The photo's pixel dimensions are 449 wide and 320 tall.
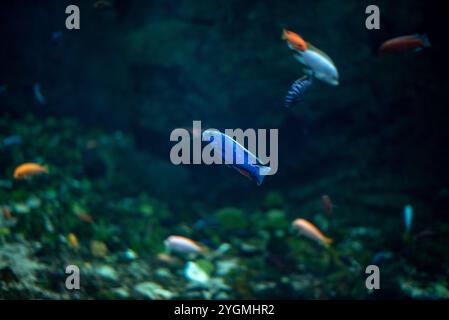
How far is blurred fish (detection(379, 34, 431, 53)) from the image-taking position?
4117mm

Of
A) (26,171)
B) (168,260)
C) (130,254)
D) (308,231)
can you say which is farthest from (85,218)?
(308,231)

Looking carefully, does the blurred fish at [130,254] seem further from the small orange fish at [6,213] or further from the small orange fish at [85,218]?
the small orange fish at [6,213]

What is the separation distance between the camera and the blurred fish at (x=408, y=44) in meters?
4.12

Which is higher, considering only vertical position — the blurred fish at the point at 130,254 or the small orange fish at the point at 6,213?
the small orange fish at the point at 6,213

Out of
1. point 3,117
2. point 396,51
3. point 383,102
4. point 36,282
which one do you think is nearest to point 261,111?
point 383,102

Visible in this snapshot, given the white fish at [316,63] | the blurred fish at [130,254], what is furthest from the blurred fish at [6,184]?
the white fish at [316,63]

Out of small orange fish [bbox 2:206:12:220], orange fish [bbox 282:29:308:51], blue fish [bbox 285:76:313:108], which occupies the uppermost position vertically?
orange fish [bbox 282:29:308:51]

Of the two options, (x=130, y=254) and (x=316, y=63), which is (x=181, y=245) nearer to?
(x=130, y=254)

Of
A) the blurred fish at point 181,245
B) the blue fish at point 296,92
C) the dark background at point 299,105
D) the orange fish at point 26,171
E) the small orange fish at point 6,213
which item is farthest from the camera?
the dark background at point 299,105

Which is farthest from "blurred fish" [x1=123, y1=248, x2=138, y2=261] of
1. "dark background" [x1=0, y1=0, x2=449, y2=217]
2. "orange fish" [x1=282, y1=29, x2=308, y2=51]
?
"orange fish" [x1=282, y1=29, x2=308, y2=51]

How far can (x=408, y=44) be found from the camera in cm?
418

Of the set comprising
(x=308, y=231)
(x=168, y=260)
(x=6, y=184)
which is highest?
(x=6, y=184)

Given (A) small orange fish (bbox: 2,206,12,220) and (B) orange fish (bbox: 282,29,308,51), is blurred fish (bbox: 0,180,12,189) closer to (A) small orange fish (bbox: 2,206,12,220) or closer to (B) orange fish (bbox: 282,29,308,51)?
(A) small orange fish (bbox: 2,206,12,220)

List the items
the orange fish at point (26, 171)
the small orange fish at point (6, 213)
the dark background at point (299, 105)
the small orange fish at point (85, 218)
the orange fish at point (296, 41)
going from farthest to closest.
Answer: the dark background at point (299, 105)
the orange fish at point (26, 171)
the small orange fish at point (85, 218)
the small orange fish at point (6, 213)
the orange fish at point (296, 41)
